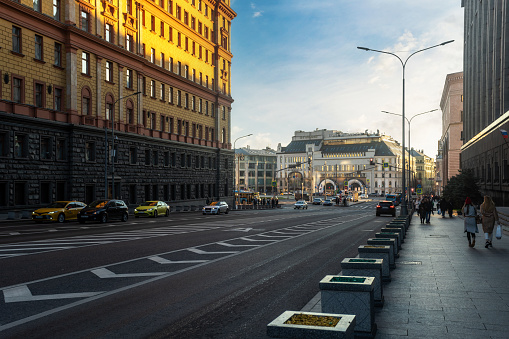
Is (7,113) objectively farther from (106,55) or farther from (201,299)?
(201,299)

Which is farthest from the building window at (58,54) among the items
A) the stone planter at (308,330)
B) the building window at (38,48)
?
the stone planter at (308,330)

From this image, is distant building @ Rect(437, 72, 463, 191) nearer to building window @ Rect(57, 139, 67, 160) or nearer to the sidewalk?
building window @ Rect(57, 139, 67, 160)

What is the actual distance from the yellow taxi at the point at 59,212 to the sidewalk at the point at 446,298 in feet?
80.7

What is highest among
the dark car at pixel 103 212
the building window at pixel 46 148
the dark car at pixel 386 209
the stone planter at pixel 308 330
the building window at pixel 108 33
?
the building window at pixel 108 33

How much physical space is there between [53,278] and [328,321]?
320 inches

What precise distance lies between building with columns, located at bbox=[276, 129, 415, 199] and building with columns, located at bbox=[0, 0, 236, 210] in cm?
9732

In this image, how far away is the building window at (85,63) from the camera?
43250mm

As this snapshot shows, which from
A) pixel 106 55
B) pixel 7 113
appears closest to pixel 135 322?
pixel 7 113

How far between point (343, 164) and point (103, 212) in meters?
145

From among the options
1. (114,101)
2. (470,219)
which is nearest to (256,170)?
(114,101)

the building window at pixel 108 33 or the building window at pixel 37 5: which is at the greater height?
the building window at pixel 108 33

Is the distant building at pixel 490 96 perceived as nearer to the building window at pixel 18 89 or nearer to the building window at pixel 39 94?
the building window at pixel 39 94

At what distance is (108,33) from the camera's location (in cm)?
4766

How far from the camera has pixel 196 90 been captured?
218 ft
